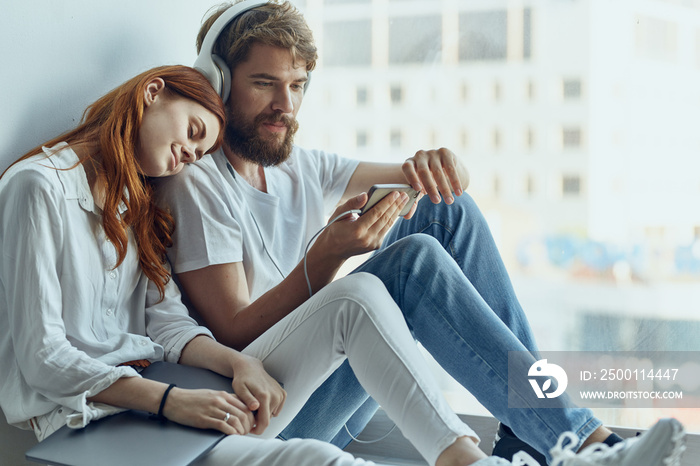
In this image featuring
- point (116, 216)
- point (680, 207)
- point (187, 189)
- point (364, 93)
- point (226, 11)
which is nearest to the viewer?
point (116, 216)

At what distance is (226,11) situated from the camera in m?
1.32

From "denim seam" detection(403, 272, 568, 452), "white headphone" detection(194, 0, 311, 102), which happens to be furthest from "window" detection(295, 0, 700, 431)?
"denim seam" detection(403, 272, 568, 452)

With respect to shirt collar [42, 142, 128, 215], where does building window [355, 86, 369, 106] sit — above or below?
above

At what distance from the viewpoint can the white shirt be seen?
0.90 meters

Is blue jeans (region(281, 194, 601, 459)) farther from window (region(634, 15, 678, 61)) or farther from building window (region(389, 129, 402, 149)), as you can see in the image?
window (region(634, 15, 678, 61))

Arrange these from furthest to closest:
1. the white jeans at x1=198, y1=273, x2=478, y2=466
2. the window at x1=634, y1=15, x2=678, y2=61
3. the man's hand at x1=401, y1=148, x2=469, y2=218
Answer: the window at x1=634, y1=15, x2=678, y2=61 → the man's hand at x1=401, y1=148, x2=469, y2=218 → the white jeans at x1=198, y1=273, x2=478, y2=466

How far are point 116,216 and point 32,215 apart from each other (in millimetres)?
147

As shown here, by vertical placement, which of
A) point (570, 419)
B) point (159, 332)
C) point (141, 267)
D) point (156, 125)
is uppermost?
point (156, 125)

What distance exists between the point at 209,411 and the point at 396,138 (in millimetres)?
1084

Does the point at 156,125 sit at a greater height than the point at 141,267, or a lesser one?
greater

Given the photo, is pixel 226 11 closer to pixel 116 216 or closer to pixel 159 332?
pixel 116 216

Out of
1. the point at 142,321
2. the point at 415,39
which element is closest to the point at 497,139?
the point at 415,39

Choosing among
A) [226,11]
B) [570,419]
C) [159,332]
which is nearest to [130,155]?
[159,332]

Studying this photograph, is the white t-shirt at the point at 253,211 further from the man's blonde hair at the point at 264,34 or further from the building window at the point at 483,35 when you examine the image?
the building window at the point at 483,35
